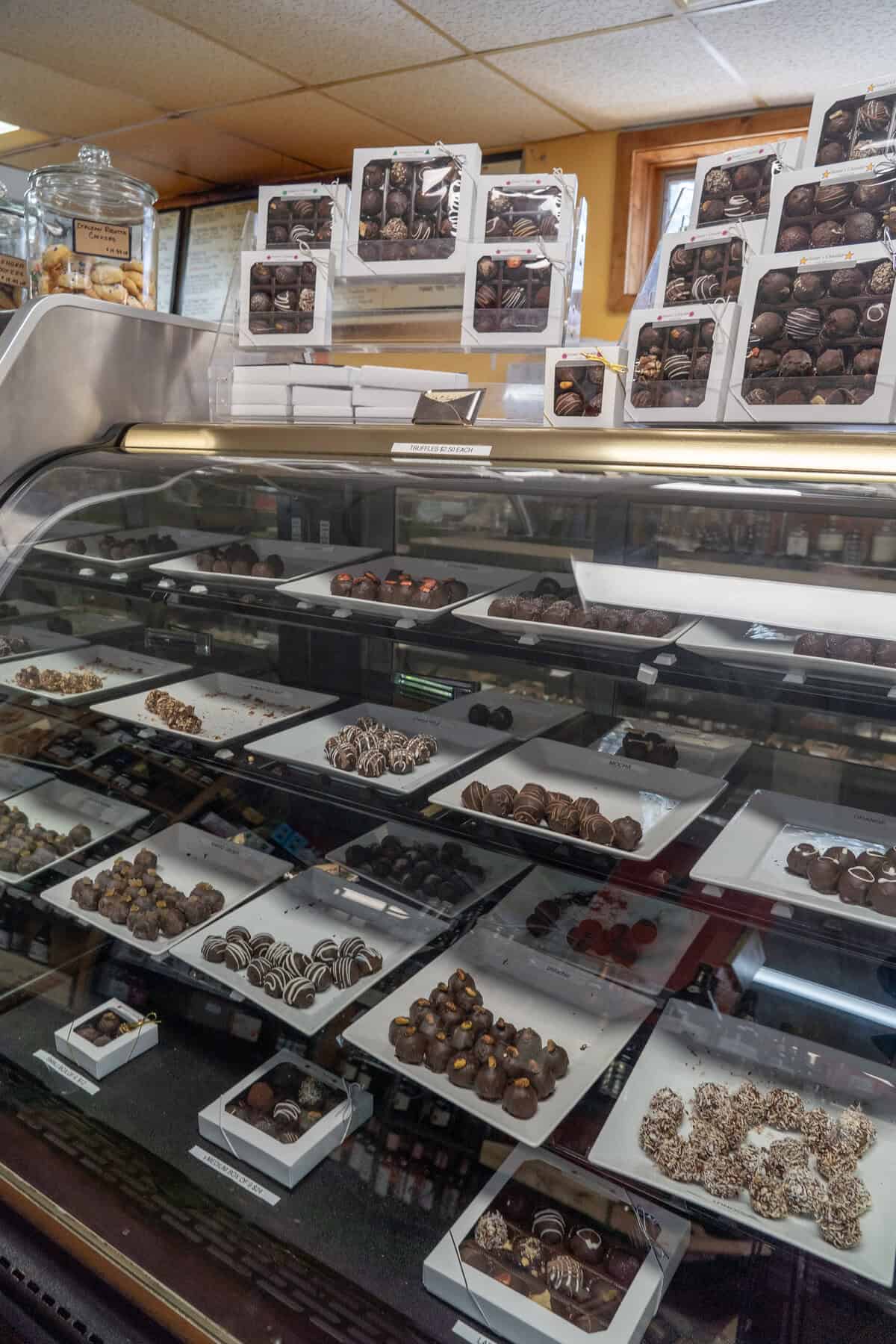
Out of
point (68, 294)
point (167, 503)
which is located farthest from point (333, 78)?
point (167, 503)

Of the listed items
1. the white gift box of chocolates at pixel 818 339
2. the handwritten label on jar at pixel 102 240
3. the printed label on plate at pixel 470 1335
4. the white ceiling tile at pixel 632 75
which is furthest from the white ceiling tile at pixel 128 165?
the printed label on plate at pixel 470 1335

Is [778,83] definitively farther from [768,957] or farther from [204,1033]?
[204,1033]

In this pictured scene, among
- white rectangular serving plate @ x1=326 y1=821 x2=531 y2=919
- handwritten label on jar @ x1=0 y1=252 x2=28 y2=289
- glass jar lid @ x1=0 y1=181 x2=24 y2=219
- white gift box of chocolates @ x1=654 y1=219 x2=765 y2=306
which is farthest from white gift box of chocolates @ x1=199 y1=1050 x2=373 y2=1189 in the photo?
glass jar lid @ x1=0 y1=181 x2=24 y2=219

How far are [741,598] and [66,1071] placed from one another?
1.52 meters

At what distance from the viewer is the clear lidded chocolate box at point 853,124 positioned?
1.31 m

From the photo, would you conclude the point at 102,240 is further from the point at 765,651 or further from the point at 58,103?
the point at 58,103

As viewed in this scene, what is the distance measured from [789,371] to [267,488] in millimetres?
894

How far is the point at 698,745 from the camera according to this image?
55.6 inches

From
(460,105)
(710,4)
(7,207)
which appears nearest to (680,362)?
(7,207)

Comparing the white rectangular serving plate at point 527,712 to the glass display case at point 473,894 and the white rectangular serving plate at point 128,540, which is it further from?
the white rectangular serving plate at point 128,540

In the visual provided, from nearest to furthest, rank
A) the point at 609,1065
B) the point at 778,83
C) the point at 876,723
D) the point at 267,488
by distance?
1. the point at 876,723
2. the point at 609,1065
3. the point at 267,488
4. the point at 778,83

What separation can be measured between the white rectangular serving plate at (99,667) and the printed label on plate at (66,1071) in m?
0.71

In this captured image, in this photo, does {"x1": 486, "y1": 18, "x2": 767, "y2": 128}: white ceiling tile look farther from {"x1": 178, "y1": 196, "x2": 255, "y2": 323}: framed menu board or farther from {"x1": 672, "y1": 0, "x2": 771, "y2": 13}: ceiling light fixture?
{"x1": 178, "y1": 196, "x2": 255, "y2": 323}: framed menu board

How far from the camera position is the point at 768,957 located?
4.62 feet
